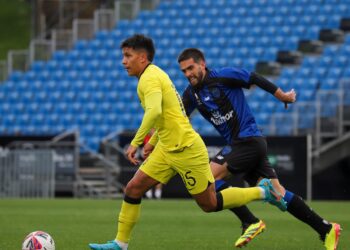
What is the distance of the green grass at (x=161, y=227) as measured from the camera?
10.3 meters

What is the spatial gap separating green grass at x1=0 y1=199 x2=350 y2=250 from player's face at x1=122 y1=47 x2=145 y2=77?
2.12 metres

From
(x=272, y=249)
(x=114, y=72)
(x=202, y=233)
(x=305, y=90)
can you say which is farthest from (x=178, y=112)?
(x=114, y=72)

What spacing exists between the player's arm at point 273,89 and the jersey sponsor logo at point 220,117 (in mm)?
479

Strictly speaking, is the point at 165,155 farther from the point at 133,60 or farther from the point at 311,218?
the point at 311,218

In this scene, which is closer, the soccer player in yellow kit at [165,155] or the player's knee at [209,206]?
the soccer player in yellow kit at [165,155]

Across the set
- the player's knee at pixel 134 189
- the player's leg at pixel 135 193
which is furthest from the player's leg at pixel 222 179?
the player's knee at pixel 134 189

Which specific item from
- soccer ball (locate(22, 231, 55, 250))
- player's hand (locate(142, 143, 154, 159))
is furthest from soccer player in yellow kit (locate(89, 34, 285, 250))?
soccer ball (locate(22, 231, 55, 250))

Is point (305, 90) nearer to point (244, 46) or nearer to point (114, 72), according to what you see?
point (244, 46)

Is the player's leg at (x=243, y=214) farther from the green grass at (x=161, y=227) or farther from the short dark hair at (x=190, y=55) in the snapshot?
the short dark hair at (x=190, y=55)

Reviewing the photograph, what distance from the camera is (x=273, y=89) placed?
9781 mm

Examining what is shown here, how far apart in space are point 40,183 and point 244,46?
9.83 metres

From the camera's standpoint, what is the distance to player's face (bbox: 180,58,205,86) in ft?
32.4

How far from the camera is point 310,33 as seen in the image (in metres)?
30.1

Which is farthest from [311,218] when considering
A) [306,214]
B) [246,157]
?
[246,157]
